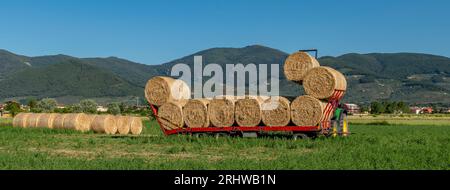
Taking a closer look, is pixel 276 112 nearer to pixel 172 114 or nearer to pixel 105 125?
pixel 172 114

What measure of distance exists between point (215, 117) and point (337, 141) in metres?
4.52

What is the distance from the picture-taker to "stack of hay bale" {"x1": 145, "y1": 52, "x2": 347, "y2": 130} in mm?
20750

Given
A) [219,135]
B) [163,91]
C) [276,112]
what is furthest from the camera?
[163,91]

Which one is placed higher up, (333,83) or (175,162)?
(333,83)

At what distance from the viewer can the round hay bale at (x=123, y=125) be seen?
3127 centimetres

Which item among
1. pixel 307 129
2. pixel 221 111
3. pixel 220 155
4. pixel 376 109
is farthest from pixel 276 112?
pixel 376 109

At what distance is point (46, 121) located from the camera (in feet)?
107

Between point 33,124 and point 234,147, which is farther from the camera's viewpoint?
point 33,124

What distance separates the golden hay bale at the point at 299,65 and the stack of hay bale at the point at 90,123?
12130mm

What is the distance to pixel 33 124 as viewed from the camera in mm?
33375

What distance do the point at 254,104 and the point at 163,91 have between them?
149 inches

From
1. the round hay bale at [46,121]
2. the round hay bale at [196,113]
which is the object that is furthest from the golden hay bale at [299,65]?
the round hay bale at [46,121]
